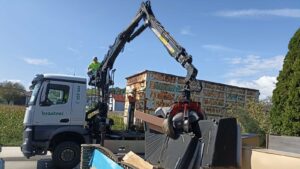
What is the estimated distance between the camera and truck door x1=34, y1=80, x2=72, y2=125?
13.0 m

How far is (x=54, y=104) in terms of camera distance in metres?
13.2

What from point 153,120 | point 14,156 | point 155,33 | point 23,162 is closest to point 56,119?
point 23,162

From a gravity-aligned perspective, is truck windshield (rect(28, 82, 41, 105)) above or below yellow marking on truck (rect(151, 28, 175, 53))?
below

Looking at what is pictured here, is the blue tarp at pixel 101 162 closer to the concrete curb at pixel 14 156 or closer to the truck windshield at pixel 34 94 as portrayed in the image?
the truck windshield at pixel 34 94

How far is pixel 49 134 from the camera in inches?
513

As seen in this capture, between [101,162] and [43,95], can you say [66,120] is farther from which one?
[101,162]

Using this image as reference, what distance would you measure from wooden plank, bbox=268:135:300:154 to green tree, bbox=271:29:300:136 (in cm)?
310

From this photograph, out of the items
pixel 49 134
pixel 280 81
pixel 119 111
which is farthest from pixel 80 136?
pixel 119 111

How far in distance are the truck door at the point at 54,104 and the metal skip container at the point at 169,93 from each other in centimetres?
397

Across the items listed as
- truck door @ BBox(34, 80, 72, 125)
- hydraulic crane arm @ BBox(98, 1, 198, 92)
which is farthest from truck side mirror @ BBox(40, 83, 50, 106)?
hydraulic crane arm @ BBox(98, 1, 198, 92)

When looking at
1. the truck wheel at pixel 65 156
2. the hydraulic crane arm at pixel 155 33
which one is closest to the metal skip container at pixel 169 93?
the hydraulic crane arm at pixel 155 33

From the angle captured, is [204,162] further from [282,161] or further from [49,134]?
[49,134]

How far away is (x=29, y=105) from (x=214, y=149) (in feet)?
34.1

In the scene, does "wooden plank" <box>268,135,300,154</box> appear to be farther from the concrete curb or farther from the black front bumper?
the concrete curb
